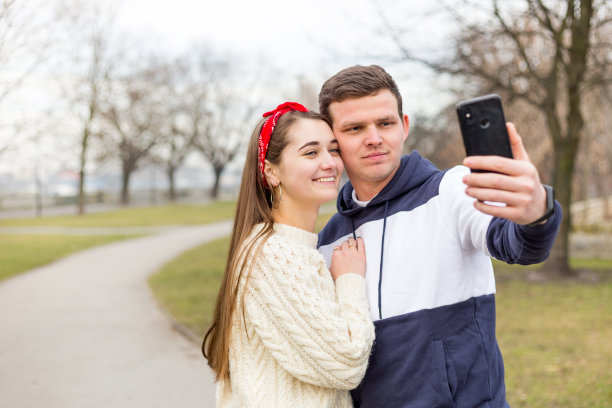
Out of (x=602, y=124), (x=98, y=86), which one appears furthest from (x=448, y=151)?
(x=98, y=86)

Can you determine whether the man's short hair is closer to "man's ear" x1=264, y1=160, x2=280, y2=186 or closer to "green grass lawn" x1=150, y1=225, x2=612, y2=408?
"man's ear" x1=264, y1=160, x2=280, y2=186

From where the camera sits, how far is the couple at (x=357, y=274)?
202 centimetres

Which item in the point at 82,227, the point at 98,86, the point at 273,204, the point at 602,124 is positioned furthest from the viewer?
the point at 98,86

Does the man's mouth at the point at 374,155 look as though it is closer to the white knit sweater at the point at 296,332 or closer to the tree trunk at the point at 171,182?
the white knit sweater at the point at 296,332

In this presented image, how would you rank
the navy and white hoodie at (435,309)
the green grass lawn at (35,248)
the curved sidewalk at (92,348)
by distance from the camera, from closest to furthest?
1. the navy and white hoodie at (435,309)
2. the curved sidewalk at (92,348)
3. the green grass lawn at (35,248)

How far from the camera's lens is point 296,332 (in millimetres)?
2064

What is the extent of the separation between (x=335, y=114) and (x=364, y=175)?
0.99 ft

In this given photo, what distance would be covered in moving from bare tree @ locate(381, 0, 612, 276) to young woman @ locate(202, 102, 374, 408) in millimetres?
8742

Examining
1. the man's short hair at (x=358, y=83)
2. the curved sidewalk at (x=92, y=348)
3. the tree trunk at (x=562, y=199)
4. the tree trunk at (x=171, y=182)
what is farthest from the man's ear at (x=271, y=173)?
the tree trunk at (x=171, y=182)

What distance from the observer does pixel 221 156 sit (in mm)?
49938

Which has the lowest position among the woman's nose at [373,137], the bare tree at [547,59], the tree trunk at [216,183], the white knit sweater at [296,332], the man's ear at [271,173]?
the tree trunk at [216,183]

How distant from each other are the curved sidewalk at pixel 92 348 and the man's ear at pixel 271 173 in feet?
12.0

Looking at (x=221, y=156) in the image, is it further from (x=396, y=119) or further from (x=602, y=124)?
(x=396, y=119)

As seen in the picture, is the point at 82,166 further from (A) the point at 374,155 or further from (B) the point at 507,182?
(B) the point at 507,182
